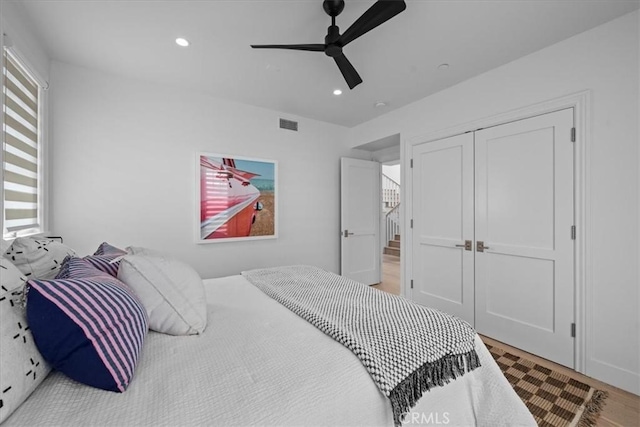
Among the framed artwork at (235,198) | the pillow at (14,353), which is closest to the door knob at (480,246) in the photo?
the framed artwork at (235,198)

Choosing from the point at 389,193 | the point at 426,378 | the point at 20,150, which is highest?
the point at 389,193

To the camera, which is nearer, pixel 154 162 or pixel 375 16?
pixel 375 16

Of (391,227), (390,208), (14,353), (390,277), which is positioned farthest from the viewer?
(390,208)

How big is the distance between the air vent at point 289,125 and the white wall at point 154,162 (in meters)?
0.08

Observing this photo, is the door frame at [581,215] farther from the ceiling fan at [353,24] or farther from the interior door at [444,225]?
the ceiling fan at [353,24]

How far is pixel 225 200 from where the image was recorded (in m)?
3.12

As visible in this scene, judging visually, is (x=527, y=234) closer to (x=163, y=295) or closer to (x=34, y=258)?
(x=163, y=295)

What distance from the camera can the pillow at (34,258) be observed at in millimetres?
998

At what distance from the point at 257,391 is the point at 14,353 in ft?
1.99

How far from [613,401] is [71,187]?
4545 mm

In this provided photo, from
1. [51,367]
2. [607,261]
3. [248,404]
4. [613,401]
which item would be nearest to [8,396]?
[51,367]

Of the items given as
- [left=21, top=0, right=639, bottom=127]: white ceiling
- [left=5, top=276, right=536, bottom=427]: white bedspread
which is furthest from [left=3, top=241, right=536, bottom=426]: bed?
[left=21, top=0, right=639, bottom=127]: white ceiling

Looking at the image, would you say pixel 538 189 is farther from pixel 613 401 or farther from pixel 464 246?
pixel 613 401

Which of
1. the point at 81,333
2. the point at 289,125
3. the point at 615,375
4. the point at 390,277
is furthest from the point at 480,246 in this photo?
the point at 81,333
